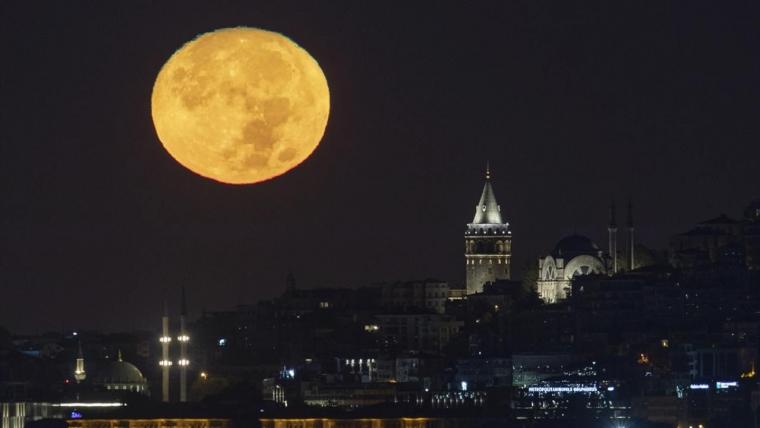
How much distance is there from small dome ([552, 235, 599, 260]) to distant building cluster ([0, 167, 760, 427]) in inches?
5.5

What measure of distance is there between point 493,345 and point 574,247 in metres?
14.4

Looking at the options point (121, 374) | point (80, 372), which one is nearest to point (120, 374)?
point (121, 374)

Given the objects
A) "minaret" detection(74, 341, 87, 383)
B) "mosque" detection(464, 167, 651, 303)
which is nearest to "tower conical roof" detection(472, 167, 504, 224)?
"mosque" detection(464, 167, 651, 303)

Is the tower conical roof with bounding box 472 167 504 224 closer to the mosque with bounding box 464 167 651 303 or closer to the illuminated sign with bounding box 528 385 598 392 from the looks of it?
the mosque with bounding box 464 167 651 303

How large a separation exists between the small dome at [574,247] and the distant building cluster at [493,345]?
0.14 meters

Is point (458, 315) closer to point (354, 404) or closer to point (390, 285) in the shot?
point (390, 285)

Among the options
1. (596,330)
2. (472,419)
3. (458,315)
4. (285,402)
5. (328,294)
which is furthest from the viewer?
(328,294)

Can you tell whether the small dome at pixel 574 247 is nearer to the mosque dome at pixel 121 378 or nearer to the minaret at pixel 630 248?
the minaret at pixel 630 248

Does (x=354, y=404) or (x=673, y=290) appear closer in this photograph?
(x=354, y=404)

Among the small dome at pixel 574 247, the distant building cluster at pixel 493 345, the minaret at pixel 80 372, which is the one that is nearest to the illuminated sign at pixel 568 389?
the distant building cluster at pixel 493 345

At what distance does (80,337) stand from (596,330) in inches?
1444

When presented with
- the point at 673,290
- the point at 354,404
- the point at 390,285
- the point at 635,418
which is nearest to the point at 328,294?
the point at 390,285

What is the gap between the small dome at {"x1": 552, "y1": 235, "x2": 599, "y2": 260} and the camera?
14900 centimetres

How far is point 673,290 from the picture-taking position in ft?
455
